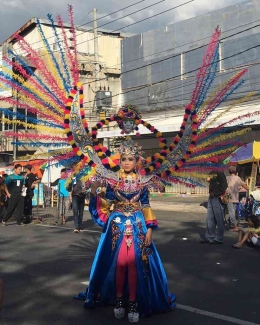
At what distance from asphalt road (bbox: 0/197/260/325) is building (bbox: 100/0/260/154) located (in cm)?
1029

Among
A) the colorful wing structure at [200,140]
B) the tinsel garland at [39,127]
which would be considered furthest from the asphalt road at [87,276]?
the tinsel garland at [39,127]

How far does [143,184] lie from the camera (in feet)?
16.1

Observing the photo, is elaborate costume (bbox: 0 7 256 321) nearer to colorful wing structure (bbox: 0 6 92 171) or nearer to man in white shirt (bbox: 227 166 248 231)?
colorful wing structure (bbox: 0 6 92 171)

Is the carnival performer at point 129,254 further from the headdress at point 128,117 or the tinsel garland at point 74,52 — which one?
the tinsel garland at point 74,52

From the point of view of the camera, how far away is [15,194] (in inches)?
512

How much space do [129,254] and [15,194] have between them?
29.3 feet

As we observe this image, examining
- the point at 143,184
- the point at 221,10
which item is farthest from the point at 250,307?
the point at 221,10

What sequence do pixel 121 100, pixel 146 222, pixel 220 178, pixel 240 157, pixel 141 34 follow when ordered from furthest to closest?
pixel 121 100
pixel 141 34
pixel 240 157
pixel 220 178
pixel 146 222

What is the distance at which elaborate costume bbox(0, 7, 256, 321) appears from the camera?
4738 millimetres

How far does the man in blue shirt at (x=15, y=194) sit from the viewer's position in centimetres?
1282

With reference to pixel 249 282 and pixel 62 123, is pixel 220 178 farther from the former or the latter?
pixel 62 123

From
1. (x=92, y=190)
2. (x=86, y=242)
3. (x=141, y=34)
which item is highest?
(x=141, y=34)

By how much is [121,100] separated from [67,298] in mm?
23877

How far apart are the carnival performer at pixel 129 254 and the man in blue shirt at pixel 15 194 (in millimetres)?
8411
